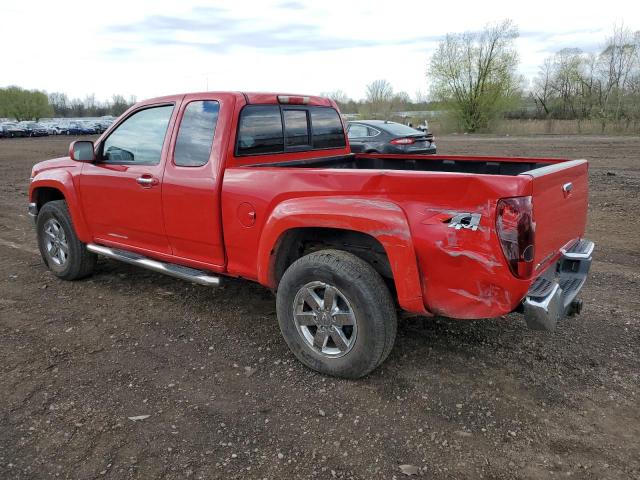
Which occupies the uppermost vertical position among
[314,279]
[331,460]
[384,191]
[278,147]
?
[278,147]

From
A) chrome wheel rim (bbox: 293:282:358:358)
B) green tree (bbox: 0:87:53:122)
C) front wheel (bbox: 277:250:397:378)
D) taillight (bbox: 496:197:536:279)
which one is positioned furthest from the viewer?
green tree (bbox: 0:87:53:122)

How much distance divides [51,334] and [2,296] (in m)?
1.29

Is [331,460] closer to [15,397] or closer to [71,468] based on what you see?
[71,468]

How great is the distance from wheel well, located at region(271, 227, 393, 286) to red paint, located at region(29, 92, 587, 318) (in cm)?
8

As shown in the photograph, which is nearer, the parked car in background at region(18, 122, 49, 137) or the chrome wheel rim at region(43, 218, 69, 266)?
the chrome wheel rim at region(43, 218, 69, 266)

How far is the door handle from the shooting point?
4125 millimetres

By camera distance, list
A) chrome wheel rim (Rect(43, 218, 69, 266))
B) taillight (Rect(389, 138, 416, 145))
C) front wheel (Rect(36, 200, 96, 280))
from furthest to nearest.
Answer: taillight (Rect(389, 138, 416, 145))
chrome wheel rim (Rect(43, 218, 69, 266))
front wheel (Rect(36, 200, 96, 280))

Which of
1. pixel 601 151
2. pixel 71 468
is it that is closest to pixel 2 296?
pixel 71 468

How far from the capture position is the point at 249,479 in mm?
2496

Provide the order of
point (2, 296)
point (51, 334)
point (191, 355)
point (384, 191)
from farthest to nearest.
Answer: point (2, 296) < point (51, 334) < point (191, 355) < point (384, 191)

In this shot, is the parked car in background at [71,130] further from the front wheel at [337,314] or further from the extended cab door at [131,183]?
the front wheel at [337,314]

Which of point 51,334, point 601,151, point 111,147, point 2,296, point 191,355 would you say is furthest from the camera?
point 601,151

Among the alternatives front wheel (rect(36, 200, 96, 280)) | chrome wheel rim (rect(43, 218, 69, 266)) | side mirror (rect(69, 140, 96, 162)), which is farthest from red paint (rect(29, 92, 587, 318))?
chrome wheel rim (rect(43, 218, 69, 266))

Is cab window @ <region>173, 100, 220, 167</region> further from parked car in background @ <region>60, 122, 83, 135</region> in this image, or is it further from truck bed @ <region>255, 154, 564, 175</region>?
parked car in background @ <region>60, 122, 83, 135</region>
